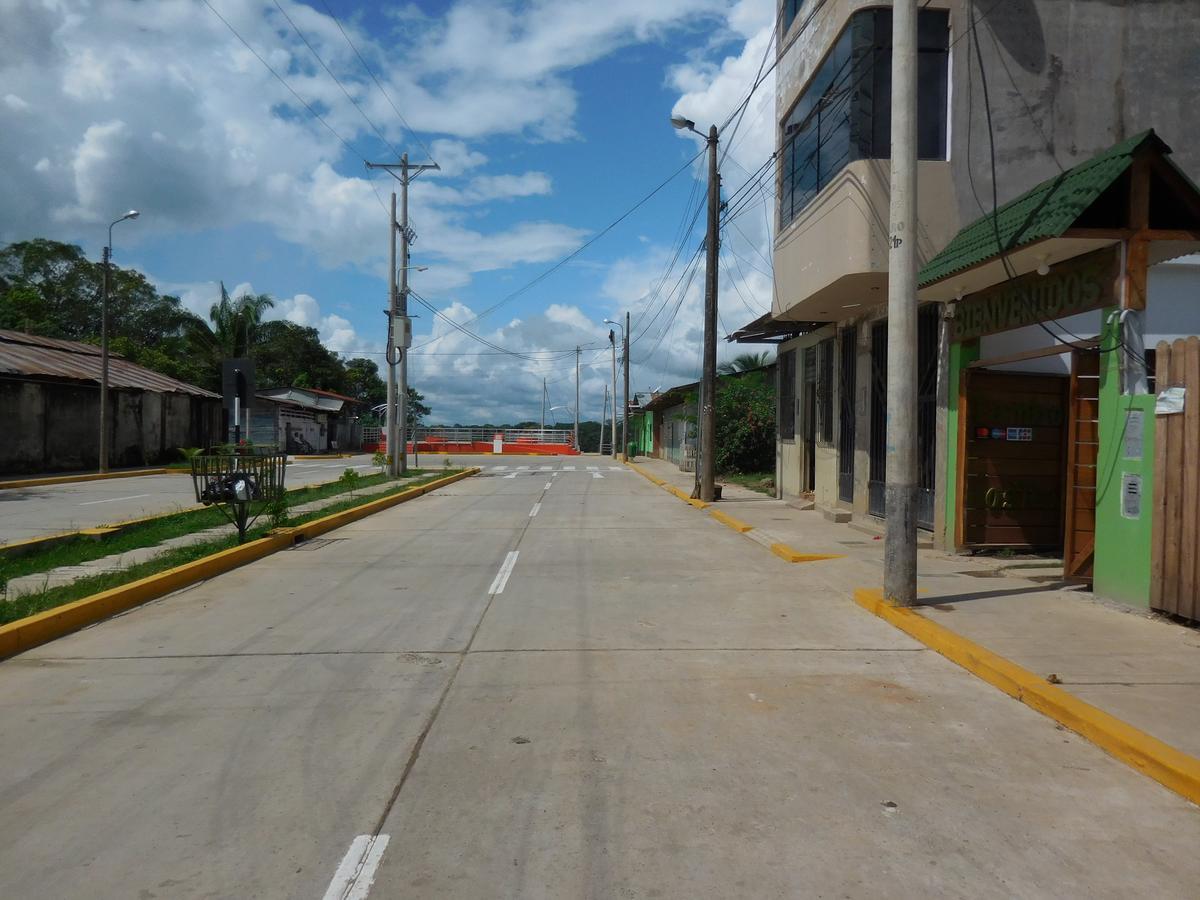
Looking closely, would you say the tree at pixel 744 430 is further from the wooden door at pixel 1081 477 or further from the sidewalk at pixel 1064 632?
the wooden door at pixel 1081 477

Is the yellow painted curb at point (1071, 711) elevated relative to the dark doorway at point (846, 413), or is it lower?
lower

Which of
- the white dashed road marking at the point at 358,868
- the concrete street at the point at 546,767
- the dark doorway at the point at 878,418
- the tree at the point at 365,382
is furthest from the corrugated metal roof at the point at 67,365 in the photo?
the tree at the point at 365,382

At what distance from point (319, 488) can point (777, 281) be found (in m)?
13.6

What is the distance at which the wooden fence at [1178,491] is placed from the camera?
736 cm

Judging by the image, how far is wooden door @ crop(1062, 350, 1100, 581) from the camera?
31.8 ft

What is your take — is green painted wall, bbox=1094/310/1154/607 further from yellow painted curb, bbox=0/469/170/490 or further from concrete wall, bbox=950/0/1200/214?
yellow painted curb, bbox=0/469/170/490

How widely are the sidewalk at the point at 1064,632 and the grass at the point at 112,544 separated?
8.94 m

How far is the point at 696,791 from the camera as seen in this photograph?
448 centimetres

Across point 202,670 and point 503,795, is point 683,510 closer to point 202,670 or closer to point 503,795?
point 202,670

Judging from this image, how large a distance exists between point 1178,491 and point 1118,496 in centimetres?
79

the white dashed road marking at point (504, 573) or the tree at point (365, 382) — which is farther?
the tree at point (365, 382)

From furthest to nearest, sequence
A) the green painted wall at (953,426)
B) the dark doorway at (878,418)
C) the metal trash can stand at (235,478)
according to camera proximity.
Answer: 1. the dark doorway at (878,418)
2. the metal trash can stand at (235,478)
3. the green painted wall at (953,426)

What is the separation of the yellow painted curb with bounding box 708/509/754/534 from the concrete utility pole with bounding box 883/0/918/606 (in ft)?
22.8

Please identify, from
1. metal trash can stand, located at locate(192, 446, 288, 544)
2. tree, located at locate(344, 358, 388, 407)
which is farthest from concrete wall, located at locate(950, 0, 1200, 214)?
tree, located at locate(344, 358, 388, 407)
